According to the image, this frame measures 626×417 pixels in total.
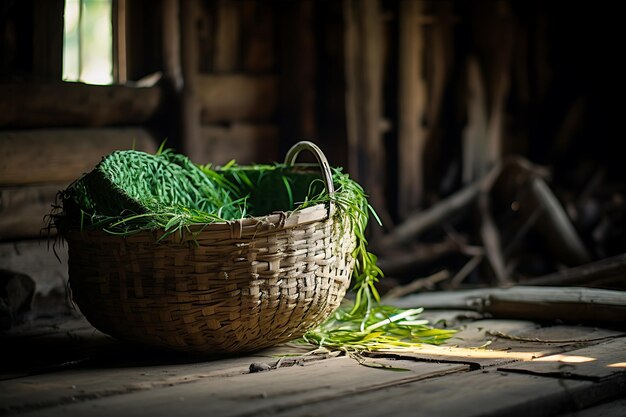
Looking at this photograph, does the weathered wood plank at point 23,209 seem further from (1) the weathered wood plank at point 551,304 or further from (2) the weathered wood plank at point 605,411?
(2) the weathered wood plank at point 605,411

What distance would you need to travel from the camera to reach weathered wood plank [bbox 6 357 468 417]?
2.46 metres

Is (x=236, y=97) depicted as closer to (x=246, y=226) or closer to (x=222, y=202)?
(x=222, y=202)

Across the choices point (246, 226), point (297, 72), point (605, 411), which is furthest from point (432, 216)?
point (605, 411)

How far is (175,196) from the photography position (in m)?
3.61

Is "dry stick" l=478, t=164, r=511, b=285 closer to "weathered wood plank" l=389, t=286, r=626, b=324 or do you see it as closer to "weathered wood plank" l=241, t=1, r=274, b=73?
"weathered wood plank" l=389, t=286, r=626, b=324

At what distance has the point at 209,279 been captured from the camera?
2.90 m

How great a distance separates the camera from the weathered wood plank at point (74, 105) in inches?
158

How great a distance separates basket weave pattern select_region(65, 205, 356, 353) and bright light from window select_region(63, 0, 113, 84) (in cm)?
178

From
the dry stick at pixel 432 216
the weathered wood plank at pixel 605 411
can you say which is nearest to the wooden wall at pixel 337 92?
the dry stick at pixel 432 216

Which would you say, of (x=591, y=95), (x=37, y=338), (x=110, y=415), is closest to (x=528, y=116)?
(x=591, y=95)

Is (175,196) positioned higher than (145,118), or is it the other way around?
(145,118)

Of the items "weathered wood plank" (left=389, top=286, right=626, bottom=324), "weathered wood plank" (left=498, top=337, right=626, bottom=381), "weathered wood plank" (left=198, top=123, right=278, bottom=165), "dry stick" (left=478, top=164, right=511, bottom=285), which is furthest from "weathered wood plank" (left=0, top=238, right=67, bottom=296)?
"dry stick" (left=478, top=164, right=511, bottom=285)

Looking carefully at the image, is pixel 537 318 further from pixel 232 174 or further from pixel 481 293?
pixel 232 174

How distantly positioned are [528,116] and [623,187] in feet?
2.58
